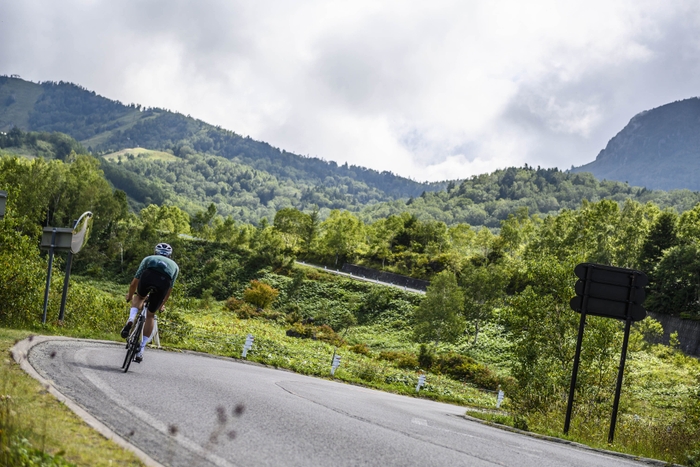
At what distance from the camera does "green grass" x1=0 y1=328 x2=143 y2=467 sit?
3.82m

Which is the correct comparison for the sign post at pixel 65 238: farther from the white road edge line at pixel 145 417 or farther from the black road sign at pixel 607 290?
the black road sign at pixel 607 290

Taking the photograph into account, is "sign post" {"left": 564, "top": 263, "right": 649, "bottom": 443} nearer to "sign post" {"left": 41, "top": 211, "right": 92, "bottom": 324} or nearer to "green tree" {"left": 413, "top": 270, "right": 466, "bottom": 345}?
"sign post" {"left": 41, "top": 211, "right": 92, "bottom": 324}

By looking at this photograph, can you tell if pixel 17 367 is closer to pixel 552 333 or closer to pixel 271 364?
pixel 271 364

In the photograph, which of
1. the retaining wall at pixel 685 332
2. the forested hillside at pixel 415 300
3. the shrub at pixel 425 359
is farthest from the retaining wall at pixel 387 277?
the shrub at pixel 425 359

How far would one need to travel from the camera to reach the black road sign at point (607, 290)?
13086 mm

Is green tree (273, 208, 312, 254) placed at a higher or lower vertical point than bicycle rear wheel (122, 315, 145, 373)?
higher

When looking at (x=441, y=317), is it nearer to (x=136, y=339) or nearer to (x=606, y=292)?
(x=606, y=292)

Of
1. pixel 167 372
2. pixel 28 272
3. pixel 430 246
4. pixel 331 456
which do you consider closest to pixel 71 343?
pixel 167 372

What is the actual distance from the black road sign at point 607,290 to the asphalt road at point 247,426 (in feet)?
12.7

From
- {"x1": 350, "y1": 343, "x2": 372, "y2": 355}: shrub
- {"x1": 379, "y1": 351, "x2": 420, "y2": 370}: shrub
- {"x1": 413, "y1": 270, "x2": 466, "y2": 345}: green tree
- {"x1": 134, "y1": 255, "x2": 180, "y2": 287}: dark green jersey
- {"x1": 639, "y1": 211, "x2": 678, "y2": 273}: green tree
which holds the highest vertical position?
{"x1": 639, "y1": 211, "x2": 678, "y2": 273}: green tree

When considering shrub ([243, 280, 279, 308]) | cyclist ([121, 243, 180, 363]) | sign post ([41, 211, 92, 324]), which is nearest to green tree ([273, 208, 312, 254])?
shrub ([243, 280, 279, 308])

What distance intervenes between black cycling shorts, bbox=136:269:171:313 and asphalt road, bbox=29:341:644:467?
3.52 feet

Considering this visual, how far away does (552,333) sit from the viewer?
20.1 m

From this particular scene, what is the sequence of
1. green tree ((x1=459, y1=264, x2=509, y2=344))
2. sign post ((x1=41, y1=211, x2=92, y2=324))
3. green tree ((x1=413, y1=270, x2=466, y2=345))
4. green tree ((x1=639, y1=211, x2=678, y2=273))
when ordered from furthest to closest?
green tree ((x1=639, y1=211, x2=678, y2=273)) → green tree ((x1=459, y1=264, x2=509, y2=344)) → green tree ((x1=413, y1=270, x2=466, y2=345)) → sign post ((x1=41, y1=211, x2=92, y2=324))
